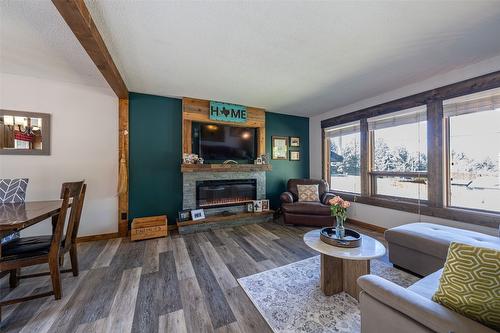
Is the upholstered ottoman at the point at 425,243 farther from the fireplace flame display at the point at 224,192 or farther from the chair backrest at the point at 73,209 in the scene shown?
the chair backrest at the point at 73,209

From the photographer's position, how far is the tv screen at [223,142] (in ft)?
12.2

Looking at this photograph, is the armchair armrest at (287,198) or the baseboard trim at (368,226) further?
the armchair armrest at (287,198)

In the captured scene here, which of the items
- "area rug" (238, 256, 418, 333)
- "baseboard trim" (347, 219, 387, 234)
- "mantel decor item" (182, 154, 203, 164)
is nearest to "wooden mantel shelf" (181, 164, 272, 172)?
"mantel decor item" (182, 154, 203, 164)

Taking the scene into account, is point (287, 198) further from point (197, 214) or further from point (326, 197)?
point (197, 214)

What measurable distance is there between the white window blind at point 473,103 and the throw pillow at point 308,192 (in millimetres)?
2327

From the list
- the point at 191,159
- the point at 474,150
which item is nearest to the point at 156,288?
the point at 191,159

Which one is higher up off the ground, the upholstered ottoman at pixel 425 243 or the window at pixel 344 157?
the window at pixel 344 157

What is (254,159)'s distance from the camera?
4.25 metres

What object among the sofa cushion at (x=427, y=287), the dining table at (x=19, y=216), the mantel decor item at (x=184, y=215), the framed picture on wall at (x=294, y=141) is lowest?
the mantel decor item at (x=184, y=215)

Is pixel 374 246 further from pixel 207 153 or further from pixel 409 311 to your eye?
pixel 207 153

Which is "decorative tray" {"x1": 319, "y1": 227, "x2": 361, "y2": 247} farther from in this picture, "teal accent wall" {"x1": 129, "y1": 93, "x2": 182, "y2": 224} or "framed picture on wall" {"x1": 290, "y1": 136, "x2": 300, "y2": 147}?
"framed picture on wall" {"x1": 290, "y1": 136, "x2": 300, "y2": 147}

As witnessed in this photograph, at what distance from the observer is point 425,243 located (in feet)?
6.19

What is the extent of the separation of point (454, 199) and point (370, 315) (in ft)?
9.09

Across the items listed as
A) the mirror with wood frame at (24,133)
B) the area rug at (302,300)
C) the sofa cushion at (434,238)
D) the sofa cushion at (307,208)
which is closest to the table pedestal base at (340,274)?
the area rug at (302,300)
